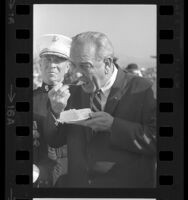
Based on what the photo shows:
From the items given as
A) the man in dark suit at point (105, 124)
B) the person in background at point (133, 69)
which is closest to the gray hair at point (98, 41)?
the man in dark suit at point (105, 124)

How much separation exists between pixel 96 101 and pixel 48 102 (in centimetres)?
26

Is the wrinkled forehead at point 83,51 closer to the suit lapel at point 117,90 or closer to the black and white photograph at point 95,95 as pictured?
A: the black and white photograph at point 95,95

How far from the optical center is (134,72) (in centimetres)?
705

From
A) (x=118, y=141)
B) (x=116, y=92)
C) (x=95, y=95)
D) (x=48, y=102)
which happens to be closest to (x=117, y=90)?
(x=116, y=92)

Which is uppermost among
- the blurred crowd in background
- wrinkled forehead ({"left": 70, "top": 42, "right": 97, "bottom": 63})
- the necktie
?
wrinkled forehead ({"left": 70, "top": 42, "right": 97, "bottom": 63})

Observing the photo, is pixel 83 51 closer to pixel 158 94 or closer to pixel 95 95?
pixel 95 95

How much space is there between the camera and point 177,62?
23.1 ft

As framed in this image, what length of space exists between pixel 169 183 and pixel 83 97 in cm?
66

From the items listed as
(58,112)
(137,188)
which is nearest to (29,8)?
(58,112)

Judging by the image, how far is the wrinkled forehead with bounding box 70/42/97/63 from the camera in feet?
23.1

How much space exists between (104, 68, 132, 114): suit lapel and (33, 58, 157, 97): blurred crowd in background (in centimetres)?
4

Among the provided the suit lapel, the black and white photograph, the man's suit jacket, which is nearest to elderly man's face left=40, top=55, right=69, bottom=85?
the black and white photograph

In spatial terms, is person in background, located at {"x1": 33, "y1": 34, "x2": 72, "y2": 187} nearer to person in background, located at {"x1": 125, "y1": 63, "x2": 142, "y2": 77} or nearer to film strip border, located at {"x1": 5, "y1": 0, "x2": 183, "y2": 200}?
film strip border, located at {"x1": 5, "y1": 0, "x2": 183, "y2": 200}

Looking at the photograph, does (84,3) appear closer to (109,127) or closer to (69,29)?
(69,29)
